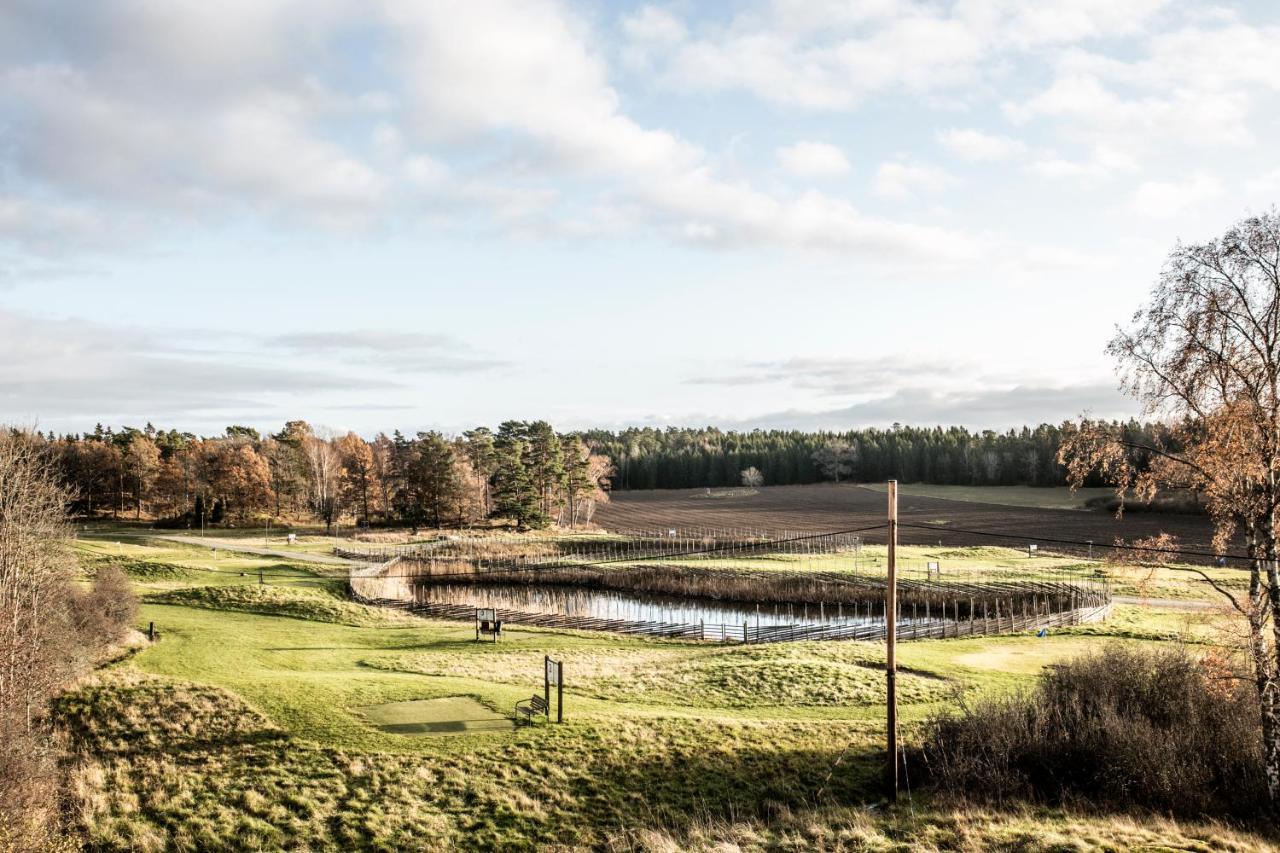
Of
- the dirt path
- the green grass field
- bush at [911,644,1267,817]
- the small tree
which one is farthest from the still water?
the small tree

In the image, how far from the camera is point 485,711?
24859 millimetres

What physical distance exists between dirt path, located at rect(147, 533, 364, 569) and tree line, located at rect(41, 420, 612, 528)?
12873 mm

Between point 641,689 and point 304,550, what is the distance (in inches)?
2112

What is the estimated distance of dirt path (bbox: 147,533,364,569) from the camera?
213 feet

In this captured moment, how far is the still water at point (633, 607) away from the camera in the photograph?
50.2 metres

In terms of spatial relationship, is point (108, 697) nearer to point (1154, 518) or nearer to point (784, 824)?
point (784, 824)

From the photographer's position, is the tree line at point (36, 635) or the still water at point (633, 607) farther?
the still water at point (633, 607)

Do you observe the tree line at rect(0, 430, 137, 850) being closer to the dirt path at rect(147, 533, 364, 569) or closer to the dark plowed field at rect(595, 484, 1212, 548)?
the dirt path at rect(147, 533, 364, 569)

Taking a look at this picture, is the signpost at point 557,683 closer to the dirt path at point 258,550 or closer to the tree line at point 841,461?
the dirt path at point 258,550

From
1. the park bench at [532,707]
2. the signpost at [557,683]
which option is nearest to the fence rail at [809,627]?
the signpost at [557,683]

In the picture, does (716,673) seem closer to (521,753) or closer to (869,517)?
(521,753)

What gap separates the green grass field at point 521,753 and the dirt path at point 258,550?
29982mm

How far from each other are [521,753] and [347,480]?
304 ft

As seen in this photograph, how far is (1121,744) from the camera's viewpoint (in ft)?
66.3
